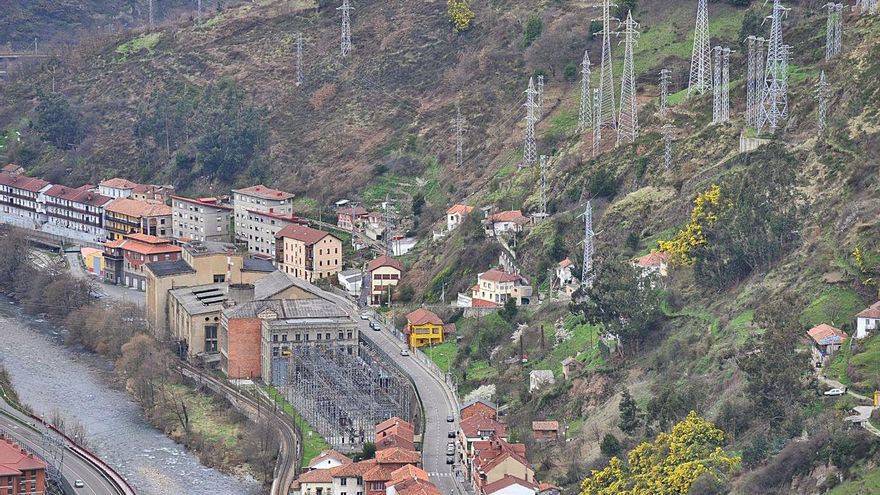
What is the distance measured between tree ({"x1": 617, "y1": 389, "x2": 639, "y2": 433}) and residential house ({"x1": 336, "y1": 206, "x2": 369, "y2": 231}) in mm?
36315

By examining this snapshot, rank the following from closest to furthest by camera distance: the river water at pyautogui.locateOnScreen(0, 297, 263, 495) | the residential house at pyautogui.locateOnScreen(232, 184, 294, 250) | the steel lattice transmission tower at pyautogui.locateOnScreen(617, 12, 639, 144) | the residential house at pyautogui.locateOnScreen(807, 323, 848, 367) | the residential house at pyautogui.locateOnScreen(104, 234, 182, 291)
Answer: the residential house at pyautogui.locateOnScreen(807, 323, 848, 367), the river water at pyautogui.locateOnScreen(0, 297, 263, 495), the steel lattice transmission tower at pyautogui.locateOnScreen(617, 12, 639, 144), the residential house at pyautogui.locateOnScreen(104, 234, 182, 291), the residential house at pyautogui.locateOnScreen(232, 184, 294, 250)

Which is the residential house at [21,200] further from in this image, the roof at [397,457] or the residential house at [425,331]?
the roof at [397,457]

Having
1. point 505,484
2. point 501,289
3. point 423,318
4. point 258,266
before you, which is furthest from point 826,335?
point 258,266

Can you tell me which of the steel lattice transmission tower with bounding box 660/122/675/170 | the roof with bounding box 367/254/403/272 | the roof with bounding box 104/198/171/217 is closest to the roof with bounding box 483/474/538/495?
the steel lattice transmission tower with bounding box 660/122/675/170

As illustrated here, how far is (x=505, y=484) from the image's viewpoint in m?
65.1

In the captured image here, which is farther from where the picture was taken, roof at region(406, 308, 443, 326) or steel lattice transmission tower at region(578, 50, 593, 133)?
steel lattice transmission tower at region(578, 50, 593, 133)

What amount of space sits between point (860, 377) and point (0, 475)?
27242 mm

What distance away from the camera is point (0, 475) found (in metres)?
68.3

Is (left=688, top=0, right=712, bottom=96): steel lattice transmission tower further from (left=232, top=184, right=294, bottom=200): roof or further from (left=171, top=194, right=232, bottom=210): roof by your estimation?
(left=171, top=194, right=232, bottom=210): roof

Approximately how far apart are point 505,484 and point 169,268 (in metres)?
32.5

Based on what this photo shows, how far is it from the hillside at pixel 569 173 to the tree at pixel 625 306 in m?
0.11

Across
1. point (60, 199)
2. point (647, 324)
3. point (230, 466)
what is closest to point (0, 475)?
point (230, 466)

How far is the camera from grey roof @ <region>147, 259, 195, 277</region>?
93125 mm

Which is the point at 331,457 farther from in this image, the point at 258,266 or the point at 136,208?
the point at 136,208
